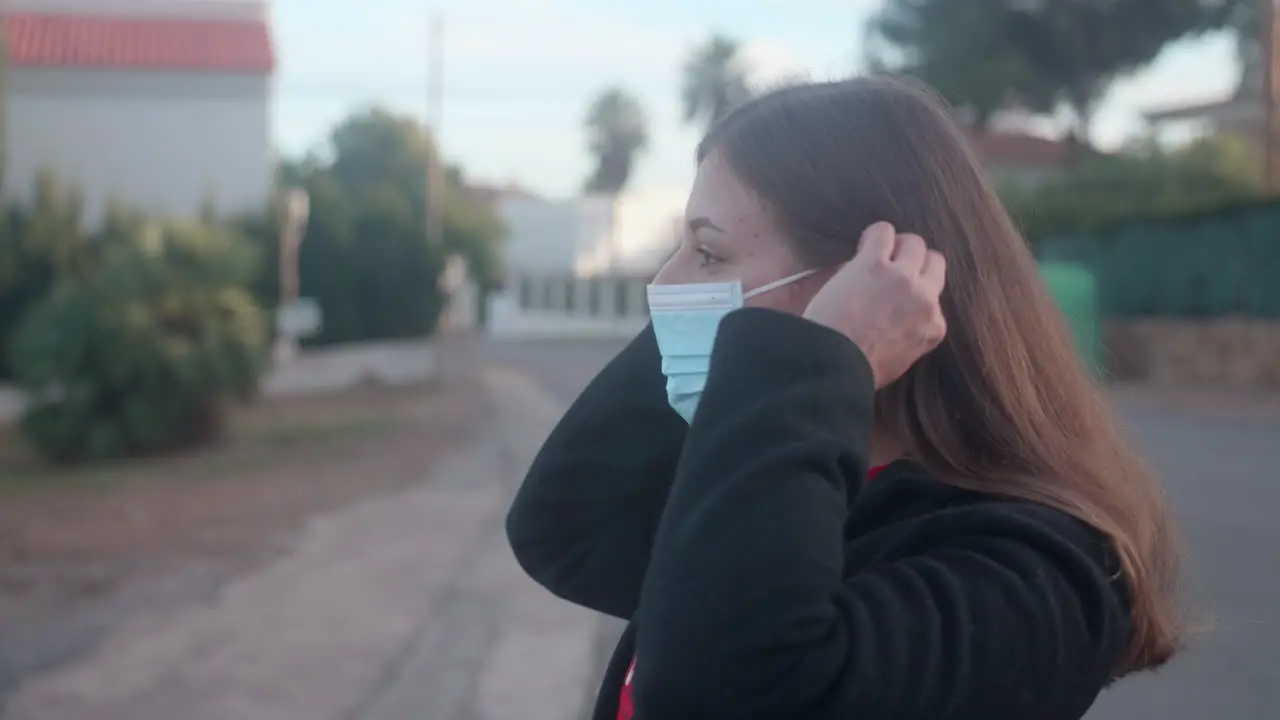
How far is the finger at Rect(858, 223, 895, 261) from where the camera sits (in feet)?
5.00

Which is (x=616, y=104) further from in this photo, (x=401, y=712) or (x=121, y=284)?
(x=401, y=712)

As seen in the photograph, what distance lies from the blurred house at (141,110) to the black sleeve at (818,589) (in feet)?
89.7

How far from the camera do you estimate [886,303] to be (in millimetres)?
1505

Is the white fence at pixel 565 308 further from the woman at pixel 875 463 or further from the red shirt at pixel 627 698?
the woman at pixel 875 463

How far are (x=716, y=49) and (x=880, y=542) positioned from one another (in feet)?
240

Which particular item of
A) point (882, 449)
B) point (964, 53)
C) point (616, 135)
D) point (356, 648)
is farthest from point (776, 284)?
point (616, 135)

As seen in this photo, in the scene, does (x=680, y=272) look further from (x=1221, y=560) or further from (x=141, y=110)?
(x=141, y=110)

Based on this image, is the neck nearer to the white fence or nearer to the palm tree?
the white fence

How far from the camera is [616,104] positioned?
85375mm

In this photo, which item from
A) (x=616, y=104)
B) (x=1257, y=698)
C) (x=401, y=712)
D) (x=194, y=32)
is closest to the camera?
(x=1257, y=698)

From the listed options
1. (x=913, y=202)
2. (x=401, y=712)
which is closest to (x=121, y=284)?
(x=401, y=712)

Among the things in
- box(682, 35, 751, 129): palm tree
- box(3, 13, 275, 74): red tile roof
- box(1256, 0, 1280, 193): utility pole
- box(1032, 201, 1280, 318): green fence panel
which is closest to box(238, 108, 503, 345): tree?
box(3, 13, 275, 74): red tile roof

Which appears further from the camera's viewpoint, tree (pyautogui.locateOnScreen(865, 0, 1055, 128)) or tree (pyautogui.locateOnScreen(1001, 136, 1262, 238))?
tree (pyautogui.locateOnScreen(865, 0, 1055, 128))

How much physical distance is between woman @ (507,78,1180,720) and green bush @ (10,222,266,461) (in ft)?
49.6
